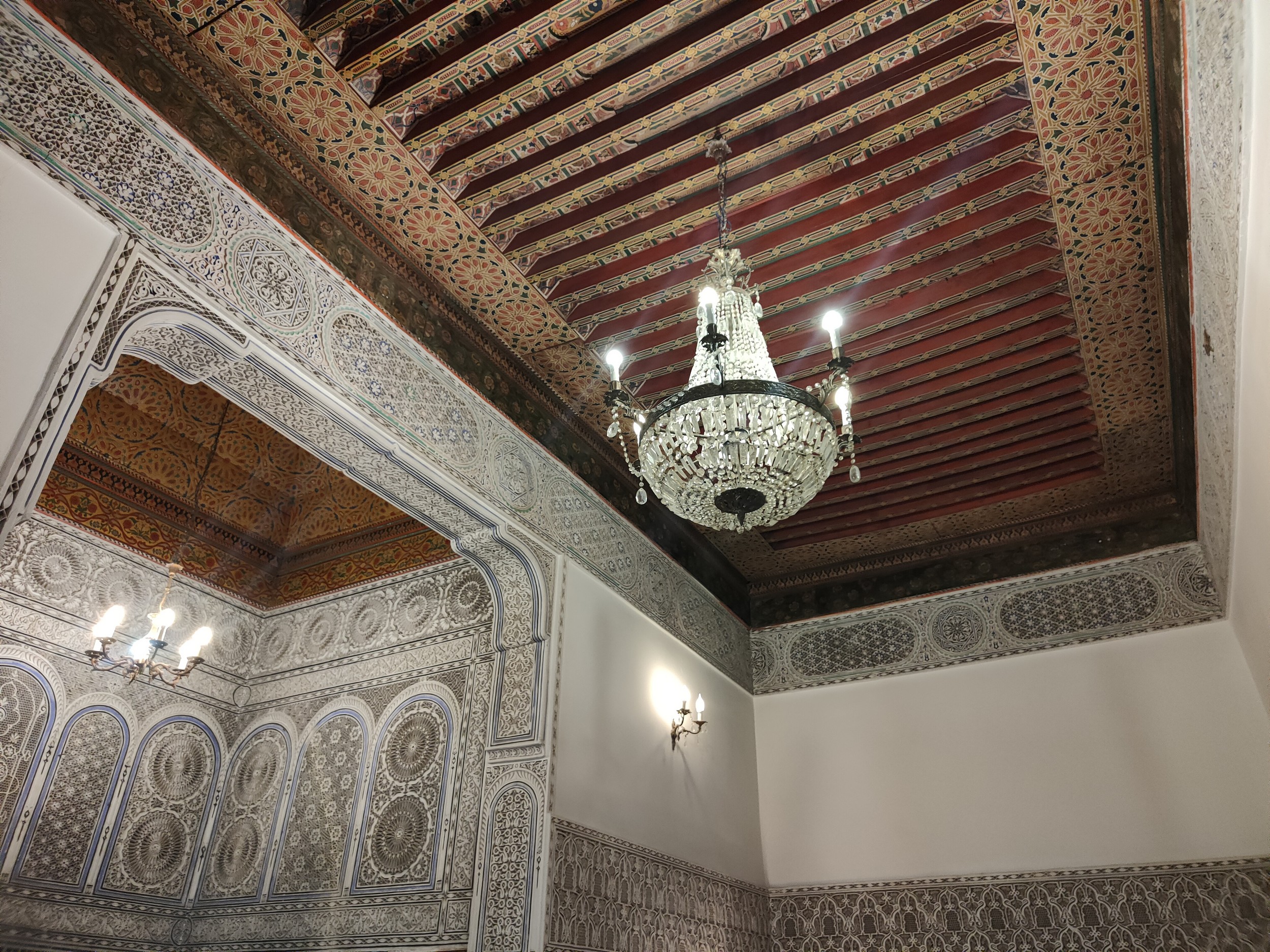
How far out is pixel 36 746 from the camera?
3.63m

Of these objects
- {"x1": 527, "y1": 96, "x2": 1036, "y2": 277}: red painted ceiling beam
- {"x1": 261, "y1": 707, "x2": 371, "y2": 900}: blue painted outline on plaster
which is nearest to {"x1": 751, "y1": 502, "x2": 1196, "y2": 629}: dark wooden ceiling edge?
{"x1": 261, "y1": 707, "x2": 371, "y2": 900}: blue painted outline on plaster

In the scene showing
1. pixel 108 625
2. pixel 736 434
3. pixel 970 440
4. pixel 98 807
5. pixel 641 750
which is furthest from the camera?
pixel 970 440

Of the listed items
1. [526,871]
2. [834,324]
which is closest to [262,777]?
[526,871]

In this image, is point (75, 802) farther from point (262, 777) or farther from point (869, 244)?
point (869, 244)

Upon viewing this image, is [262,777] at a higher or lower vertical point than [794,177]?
lower

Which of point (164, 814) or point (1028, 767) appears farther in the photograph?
point (1028, 767)

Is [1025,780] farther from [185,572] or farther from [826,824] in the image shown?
[185,572]

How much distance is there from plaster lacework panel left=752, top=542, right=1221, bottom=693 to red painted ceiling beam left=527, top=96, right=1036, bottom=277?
278 cm

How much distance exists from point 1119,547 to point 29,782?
5.25m

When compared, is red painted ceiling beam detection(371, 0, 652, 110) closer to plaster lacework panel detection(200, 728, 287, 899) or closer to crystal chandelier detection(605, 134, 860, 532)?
crystal chandelier detection(605, 134, 860, 532)

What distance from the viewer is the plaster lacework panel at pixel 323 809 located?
3.85m

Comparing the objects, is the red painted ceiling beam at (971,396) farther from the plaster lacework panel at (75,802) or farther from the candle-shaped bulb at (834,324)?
the plaster lacework panel at (75,802)

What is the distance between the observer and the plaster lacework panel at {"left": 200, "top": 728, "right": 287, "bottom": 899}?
4.02 meters

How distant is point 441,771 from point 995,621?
120 inches
